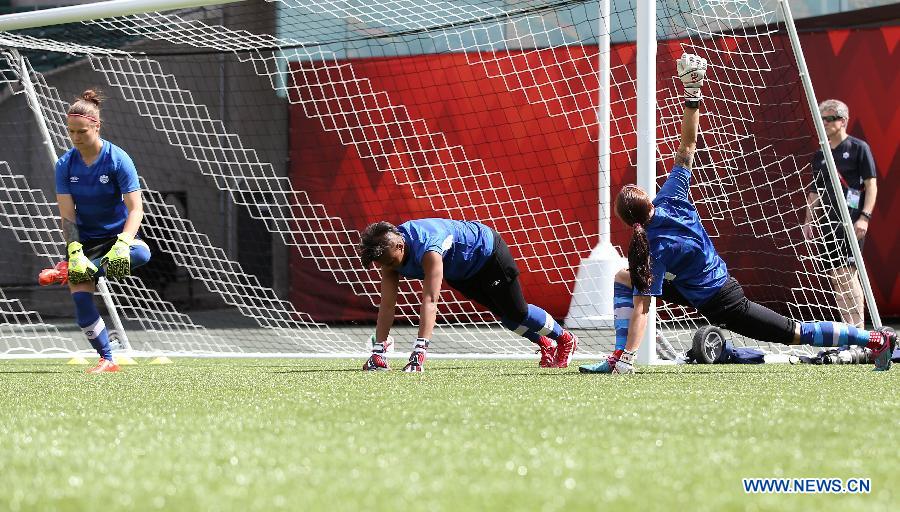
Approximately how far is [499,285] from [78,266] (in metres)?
2.31

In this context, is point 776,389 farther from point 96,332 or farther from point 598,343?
point 598,343

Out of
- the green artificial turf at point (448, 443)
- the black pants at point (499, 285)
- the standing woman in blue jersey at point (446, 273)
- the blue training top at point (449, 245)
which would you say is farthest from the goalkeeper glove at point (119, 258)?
the black pants at point (499, 285)

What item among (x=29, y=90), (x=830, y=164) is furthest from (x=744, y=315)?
(x=29, y=90)

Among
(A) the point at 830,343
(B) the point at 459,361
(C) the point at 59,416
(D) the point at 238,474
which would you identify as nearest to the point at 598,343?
(B) the point at 459,361

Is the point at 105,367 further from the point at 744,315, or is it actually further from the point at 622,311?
the point at 744,315

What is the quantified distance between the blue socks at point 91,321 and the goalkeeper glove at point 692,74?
3502mm

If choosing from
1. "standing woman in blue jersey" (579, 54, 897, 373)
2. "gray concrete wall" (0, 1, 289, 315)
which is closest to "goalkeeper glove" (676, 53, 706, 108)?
"standing woman in blue jersey" (579, 54, 897, 373)

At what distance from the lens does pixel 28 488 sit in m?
2.26

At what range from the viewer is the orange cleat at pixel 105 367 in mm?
6251

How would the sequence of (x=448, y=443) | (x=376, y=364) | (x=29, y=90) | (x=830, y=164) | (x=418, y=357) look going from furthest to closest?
(x=29, y=90)
(x=830, y=164)
(x=376, y=364)
(x=418, y=357)
(x=448, y=443)

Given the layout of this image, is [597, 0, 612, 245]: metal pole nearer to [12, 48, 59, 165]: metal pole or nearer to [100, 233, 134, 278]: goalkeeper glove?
[100, 233, 134, 278]: goalkeeper glove

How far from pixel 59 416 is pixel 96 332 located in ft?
9.18

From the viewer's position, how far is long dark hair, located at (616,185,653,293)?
5324mm

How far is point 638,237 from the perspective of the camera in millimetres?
5332
